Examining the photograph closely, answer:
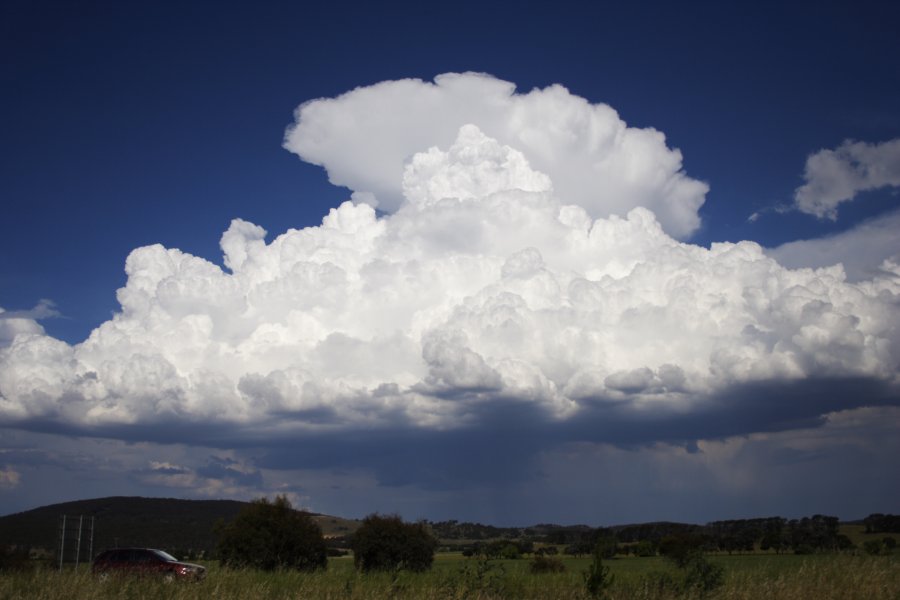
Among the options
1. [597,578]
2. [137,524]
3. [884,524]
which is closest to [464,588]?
[597,578]

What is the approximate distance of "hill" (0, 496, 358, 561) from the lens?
88.1 m

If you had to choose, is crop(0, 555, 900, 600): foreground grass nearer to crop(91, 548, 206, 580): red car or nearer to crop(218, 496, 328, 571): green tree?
crop(91, 548, 206, 580): red car

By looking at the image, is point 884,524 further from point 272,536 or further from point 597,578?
point 597,578

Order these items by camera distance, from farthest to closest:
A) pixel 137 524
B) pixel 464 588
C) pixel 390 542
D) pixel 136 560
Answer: pixel 137 524, pixel 390 542, pixel 136 560, pixel 464 588

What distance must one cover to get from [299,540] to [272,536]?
2231 millimetres

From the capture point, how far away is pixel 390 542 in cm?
6744

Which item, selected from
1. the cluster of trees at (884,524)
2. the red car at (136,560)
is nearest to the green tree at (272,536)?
the red car at (136,560)

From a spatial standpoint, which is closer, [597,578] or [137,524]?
[597,578]

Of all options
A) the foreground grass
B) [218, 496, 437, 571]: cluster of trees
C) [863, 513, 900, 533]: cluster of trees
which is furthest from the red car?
[863, 513, 900, 533]: cluster of trees

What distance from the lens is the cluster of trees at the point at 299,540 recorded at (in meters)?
56.3

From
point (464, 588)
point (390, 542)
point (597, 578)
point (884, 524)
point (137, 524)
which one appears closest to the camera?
point (464, 588)

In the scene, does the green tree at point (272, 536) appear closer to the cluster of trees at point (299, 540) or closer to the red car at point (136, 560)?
the cluster of trees at point (299, 540)

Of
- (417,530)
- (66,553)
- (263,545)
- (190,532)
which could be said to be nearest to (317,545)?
(263,545)

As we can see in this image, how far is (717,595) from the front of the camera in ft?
58.5
